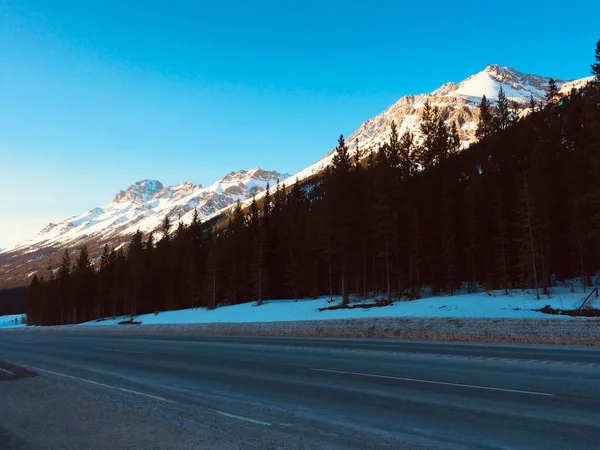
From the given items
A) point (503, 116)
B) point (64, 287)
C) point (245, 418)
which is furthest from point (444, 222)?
point (64, 287)

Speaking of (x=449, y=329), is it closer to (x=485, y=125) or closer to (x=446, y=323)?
(x=446, y=323)

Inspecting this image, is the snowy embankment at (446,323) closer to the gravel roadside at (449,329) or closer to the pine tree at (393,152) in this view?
the gravel roadside at (449,329)

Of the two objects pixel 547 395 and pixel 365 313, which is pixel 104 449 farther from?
pixel 365 313

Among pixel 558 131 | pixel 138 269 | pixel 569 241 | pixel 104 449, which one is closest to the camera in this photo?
pixel 104 449

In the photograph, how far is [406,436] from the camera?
5547mm

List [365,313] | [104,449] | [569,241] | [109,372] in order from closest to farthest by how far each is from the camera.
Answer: [104,449] → [109,372] → [365,313] → [569,241]

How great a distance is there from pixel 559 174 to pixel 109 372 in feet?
155

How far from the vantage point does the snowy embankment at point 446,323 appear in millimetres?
17844

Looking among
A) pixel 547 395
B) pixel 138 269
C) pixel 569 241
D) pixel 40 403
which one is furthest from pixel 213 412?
pixel 138 269

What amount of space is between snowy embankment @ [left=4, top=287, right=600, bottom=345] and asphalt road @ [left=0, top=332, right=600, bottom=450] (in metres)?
4.58

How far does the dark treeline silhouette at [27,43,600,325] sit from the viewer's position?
38281mm

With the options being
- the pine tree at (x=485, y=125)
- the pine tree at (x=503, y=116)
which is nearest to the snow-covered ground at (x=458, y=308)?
the pine tree at (x=485, y=125)

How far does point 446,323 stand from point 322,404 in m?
16.1

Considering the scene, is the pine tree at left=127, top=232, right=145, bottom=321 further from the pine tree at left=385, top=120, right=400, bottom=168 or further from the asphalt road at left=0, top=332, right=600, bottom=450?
the asphalt road at left=0, top=332, right=600, bottom=450
